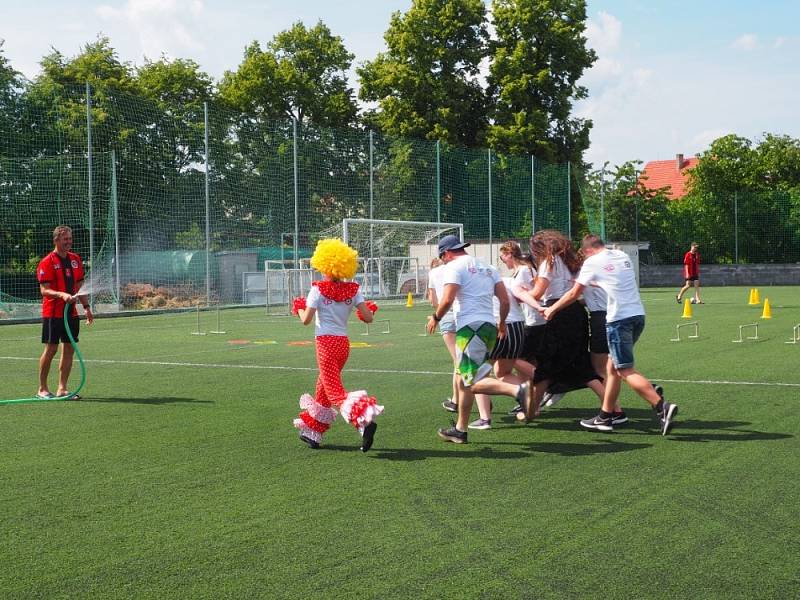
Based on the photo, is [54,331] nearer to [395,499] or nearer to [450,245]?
[450,245]

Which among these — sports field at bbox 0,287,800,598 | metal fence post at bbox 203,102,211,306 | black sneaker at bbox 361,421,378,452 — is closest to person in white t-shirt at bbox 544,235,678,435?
sports field at bbox 0,287,800,598

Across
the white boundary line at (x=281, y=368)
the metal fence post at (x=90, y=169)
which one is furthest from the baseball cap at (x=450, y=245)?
the metal fence post at (x=90, y=169)

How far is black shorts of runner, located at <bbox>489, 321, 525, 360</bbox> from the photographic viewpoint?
375 inches

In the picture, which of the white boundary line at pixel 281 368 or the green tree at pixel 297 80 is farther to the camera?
the green tree at pixel 297 80

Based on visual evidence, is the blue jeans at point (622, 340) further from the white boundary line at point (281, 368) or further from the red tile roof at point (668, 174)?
the red tile roof at point (668, 174)

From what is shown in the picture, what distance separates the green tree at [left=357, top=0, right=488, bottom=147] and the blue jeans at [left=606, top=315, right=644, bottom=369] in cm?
4359

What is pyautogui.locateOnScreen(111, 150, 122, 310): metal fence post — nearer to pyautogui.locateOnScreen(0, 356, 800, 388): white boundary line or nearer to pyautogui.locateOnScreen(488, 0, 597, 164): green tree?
pyautogui.locateOnScreen(0, 356, 800, 388): white boundary line

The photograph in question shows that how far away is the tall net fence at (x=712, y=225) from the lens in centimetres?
5169

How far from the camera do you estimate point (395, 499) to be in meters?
6.47

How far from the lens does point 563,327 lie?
9.78 m

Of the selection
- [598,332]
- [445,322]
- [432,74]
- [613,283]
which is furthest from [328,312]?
[432,74]

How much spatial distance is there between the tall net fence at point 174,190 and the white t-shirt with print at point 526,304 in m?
22.2

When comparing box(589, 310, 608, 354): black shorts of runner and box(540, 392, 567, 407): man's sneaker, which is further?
box(540, 392, 567, 407): man's sneaker

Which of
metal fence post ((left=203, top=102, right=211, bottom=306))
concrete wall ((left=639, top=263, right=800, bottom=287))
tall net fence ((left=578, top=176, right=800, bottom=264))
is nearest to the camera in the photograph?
metal fence post ((left=203, top=102, right=211, bottom=306))
